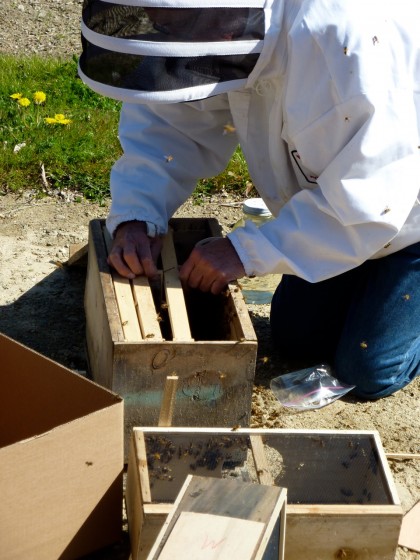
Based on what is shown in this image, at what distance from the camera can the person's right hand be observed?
128 inches

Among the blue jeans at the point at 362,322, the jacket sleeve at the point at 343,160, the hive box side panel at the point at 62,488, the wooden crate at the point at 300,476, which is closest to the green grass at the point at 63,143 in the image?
the blue jeans at the point at 362,322

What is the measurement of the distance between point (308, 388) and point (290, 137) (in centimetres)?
107

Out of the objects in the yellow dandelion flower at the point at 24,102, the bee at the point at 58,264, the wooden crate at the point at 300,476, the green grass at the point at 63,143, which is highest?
the wooden crate at the point at 300,476

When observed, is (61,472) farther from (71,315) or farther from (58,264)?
(58,264)

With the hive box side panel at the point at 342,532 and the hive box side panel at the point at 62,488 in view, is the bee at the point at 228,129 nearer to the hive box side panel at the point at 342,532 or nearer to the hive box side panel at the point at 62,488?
the hive box side panel at the point at 62,488

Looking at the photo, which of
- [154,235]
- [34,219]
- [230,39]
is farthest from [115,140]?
[230,39]

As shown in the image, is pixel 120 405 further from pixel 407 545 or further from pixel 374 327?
pixel 374 327

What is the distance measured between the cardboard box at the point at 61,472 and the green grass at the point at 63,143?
2.12 meters

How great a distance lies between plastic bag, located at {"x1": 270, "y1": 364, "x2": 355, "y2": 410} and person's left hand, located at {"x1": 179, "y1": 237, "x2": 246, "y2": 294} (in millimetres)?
626

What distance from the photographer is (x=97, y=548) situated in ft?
8.75

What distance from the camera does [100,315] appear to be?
3211 millimetres

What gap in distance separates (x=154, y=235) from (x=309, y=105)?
815 millimetres

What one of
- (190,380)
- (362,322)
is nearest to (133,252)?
(190,380)

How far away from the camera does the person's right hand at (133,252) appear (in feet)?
10.7
